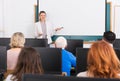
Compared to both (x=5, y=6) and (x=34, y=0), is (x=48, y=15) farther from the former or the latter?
(x=5, y=6)

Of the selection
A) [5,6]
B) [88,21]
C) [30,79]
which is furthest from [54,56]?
[5,6]

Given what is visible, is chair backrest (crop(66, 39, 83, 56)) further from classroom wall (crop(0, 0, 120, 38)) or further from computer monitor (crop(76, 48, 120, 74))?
classroom wall (crop(0, 0, 120, 38))

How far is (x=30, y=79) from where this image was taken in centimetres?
133

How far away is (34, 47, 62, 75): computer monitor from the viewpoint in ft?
→ 11.2

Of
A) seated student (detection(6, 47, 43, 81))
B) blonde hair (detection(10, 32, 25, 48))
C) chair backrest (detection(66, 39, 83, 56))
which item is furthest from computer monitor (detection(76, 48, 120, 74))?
chair backrest (detection(66, 39, 83, 56))

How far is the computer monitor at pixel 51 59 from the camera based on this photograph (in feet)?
11.2

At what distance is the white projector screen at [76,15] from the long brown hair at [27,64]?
15.5 feet

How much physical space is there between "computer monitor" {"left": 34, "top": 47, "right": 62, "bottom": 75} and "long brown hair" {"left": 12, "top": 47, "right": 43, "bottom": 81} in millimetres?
965

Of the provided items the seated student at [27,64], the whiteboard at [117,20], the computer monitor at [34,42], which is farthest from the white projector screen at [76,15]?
the seated student at [27,64]

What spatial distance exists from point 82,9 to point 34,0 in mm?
→ 1352

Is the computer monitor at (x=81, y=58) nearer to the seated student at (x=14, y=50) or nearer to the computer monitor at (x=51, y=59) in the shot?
the computer monitor at (x=51, y=59)

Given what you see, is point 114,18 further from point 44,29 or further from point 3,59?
point 3,59

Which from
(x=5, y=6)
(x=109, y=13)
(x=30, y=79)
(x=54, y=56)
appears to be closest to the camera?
(x=30, y=79)

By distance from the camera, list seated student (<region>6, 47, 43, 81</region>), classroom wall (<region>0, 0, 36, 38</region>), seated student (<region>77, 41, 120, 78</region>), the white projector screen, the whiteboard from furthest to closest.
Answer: classroom wall (<region>0, 0, 36, 38</region>) < the white projector screen < the whiteboard < seated student (<region>6, 47, 43, 81</region>) < seated student (<region>77, 41, 120, 78</region>)
